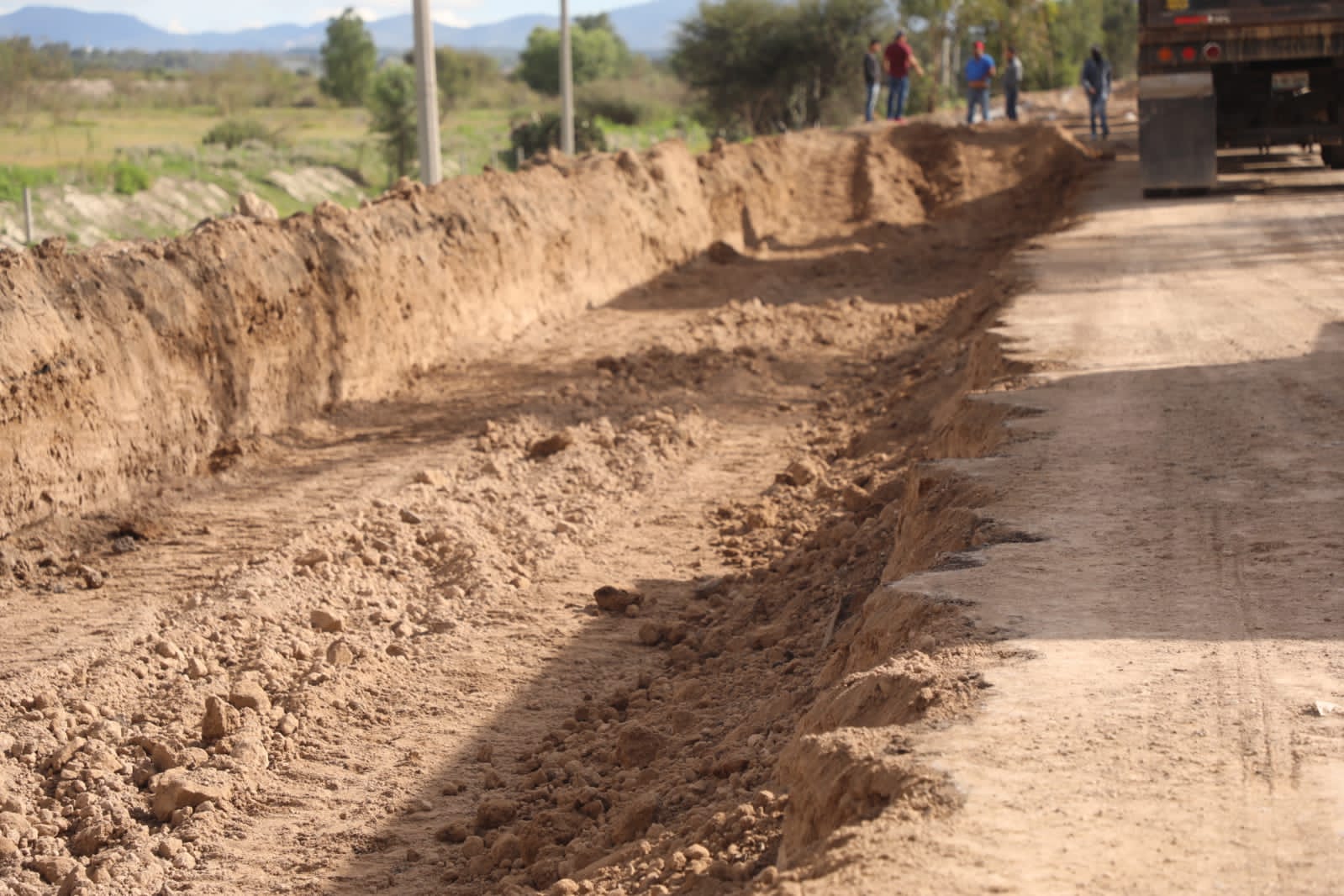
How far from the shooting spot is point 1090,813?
311 cm

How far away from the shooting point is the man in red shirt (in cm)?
2480

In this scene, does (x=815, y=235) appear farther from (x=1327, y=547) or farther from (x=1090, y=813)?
(x=1090, y=813)

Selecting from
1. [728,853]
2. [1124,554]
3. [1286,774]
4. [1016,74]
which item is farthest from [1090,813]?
[1016,74]

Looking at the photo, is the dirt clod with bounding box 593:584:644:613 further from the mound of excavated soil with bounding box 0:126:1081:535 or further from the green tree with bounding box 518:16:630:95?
the green tree with bounding box 518:16:630:95

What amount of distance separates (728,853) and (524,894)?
0.99m

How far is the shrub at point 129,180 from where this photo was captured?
61.5 ft

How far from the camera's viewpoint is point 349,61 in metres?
62.8

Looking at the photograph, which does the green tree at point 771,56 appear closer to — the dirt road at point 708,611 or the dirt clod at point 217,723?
the dirt road at point 708,611

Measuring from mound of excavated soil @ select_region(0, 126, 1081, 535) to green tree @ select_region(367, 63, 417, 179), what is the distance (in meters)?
13.5

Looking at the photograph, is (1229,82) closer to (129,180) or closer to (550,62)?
(129,180)

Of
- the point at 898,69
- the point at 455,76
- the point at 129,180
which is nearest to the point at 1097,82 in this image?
the point at 898,69

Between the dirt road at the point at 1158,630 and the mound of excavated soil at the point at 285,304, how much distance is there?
193 inches

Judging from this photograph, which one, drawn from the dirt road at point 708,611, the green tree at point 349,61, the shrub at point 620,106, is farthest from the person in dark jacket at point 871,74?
the green tree at point 349,61

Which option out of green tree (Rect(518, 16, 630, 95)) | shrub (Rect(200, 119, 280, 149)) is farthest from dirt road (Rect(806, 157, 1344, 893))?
green tree (Rect(518, 16, 630, 95))
